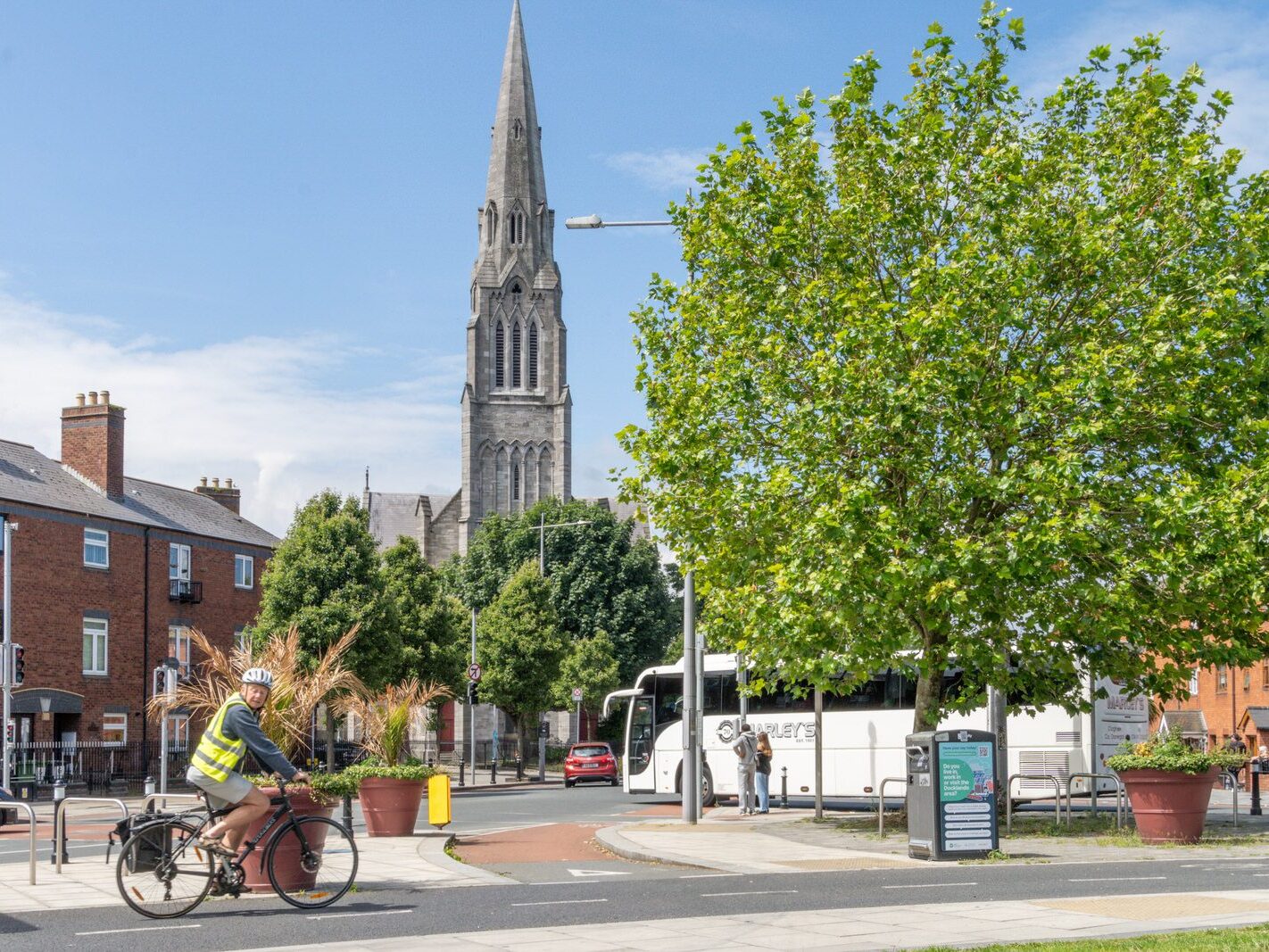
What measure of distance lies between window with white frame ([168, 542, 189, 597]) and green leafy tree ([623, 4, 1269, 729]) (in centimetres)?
3135

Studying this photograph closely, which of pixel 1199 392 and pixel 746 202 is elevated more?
pixel 746 202

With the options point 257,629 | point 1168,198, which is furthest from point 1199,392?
point 257,629

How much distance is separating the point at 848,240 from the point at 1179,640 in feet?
23.8

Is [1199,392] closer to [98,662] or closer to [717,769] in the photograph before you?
[717,769]

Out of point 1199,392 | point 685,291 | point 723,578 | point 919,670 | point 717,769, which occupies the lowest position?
point 717,769

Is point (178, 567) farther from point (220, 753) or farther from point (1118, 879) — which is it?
point (220, 753)

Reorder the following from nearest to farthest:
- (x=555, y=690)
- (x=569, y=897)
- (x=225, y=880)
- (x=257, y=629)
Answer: (x=225, y=880), (x=569, y=897), (x=257, y=629), (x=555, y=690)

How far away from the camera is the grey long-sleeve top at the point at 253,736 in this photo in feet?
36.3

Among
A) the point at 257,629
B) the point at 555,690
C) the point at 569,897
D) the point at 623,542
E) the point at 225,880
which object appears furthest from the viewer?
the point at 623,542

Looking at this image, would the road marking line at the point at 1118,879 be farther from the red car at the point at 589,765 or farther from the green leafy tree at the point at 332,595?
the red car at the point at 589,765

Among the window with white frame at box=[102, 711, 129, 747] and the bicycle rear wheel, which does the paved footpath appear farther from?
the window with white frame at box=[102, 711, 129, 747]

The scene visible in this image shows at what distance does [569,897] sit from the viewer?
12.9m

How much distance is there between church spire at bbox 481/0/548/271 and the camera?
348ft

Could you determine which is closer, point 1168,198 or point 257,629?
point 1168,198
